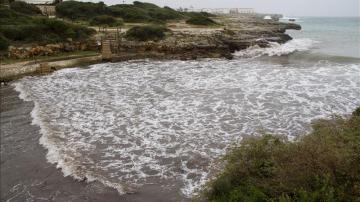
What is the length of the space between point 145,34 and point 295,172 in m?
28.1

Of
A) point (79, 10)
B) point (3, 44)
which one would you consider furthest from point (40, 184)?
point (79, 10)

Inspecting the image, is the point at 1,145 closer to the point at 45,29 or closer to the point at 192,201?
the point at 192,201

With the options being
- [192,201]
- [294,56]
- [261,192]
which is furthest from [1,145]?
[294,56]

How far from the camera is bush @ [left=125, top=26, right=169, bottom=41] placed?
3244cm

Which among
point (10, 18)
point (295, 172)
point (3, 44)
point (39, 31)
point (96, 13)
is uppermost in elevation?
point (96, 13)

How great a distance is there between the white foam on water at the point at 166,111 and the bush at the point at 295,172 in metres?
1.59

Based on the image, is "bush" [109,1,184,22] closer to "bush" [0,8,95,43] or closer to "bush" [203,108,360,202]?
"bush" [0,8,95,43]

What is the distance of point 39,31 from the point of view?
2942cm

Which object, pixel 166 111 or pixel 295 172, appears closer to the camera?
pixel 295 172

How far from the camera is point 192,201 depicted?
7.57m

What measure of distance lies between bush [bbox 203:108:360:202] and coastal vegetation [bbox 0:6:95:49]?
24.6 metres

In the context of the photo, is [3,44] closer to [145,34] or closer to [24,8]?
[145,34]

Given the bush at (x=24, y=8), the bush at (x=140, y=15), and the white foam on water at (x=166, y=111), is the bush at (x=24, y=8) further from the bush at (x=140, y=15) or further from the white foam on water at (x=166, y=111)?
the white foam on water at (x=166, y=111)

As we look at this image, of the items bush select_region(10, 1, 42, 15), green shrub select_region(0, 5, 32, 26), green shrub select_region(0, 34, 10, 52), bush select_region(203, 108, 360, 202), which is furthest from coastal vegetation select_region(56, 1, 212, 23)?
bush select_region(203, 108, 360, 202)
